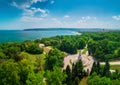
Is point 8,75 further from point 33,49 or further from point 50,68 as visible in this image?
point 33,49

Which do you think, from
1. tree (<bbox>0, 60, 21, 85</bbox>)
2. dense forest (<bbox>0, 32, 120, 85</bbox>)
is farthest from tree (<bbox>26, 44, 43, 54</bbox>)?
tree (<bbox>0, 60, 21, 85</bbox>)

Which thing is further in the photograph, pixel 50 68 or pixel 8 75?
pixel 50 68

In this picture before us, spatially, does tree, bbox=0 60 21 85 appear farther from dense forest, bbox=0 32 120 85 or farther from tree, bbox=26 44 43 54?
tree, bbox=26 44 43 54

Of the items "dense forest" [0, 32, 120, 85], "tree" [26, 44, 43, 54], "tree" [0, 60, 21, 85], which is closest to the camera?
"tree" [0, 60, 21, 85]

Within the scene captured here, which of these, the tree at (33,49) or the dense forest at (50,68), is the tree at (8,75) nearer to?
the dense forest at (50,68)

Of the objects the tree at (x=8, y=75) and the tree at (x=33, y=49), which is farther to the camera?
the tree at (x=33, y=49)

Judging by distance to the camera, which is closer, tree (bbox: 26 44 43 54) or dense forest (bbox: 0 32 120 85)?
dense forest (bbox: 0 32 120 85)

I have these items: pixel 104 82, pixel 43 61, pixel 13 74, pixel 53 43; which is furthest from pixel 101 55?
pixel 13 74

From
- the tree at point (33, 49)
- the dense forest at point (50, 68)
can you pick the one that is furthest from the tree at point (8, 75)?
the tree at point (33, 49)

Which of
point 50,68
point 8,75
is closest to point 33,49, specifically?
point 50,68

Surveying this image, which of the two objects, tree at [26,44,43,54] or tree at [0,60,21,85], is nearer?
tree at [0,60,21,85]

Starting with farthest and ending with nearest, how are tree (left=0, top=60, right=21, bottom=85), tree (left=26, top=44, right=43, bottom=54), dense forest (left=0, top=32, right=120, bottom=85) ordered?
1. tree (left=26, top=44, right=43, bottom=54)
2. dense forest (left=0, top=32, right=120, bottom=85)
3. tree (left=0, top=60, right=21, bottom=85)
